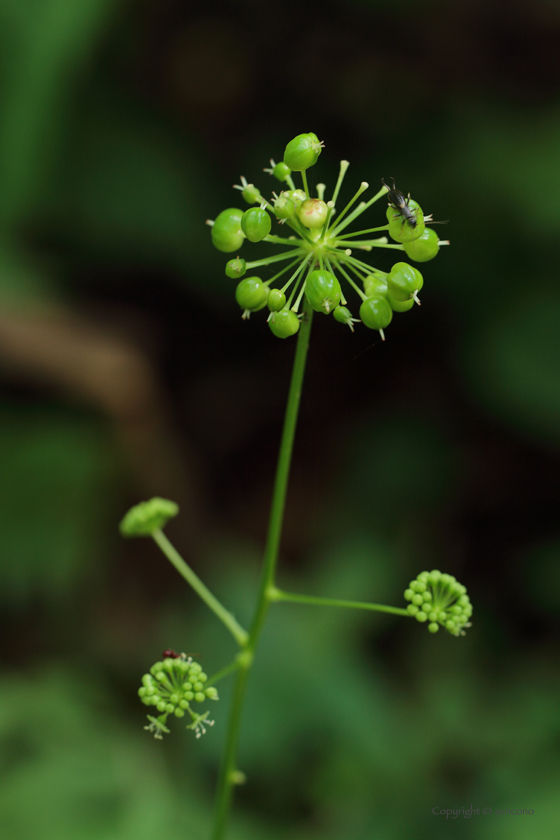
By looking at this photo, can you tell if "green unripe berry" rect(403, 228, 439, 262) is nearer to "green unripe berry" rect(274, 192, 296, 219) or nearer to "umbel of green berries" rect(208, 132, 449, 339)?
"umbel of green berries" rect(208, 132, 449, 339)

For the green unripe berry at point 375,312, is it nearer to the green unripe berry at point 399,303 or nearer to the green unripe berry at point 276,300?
the green unripe berry at point 399,303

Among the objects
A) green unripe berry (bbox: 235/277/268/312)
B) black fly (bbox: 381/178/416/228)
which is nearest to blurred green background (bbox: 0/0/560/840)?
green unripe berry (bbox: 235/277/268/312)

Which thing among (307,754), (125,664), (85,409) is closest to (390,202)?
(307,754)

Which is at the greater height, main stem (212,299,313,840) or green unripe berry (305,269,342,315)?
green unripe berry (305,269,342,315)

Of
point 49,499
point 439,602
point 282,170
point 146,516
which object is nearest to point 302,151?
point 282,170

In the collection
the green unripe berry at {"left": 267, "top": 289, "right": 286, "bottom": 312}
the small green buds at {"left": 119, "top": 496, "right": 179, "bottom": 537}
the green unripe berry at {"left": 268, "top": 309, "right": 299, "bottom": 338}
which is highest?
the green unripe berry at {"left": 267, "top": 289, "right": 286, "bottom": 312}

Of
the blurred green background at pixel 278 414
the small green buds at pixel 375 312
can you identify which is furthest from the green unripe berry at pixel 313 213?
the blurred green background at pixel 278 414
